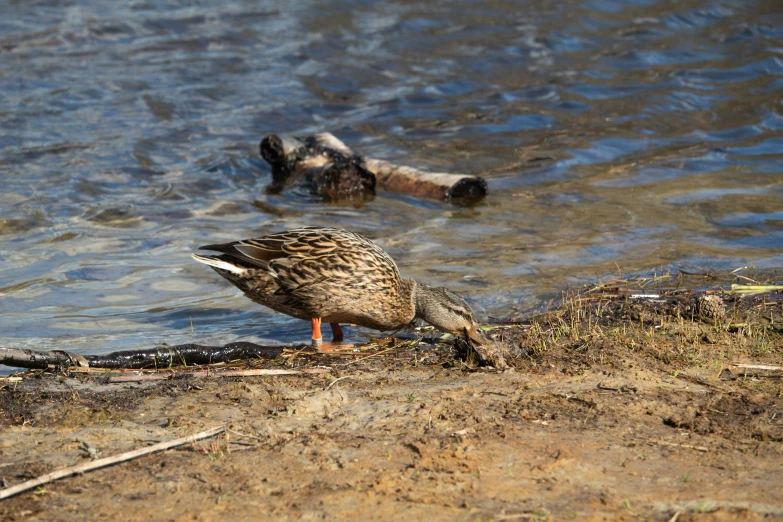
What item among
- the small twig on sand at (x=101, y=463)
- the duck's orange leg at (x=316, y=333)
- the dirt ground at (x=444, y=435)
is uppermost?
the small twig on sand at (x=101, y=463)

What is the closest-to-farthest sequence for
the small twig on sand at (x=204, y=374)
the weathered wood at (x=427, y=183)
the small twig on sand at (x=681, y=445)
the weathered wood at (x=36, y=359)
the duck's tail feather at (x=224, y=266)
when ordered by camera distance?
1. the small twig on sand at (x=681, y=445)
2. the small twig on sand at (x=204, y=374)
3. the weathered wood at (x=36, y=359)
4. the duck's tail feather at (x=224, y=266)
5. the weathered wood at (x=427, y=183)

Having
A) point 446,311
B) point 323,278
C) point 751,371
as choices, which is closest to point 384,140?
point 323,278

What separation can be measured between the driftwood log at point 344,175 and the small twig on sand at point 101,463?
676cm

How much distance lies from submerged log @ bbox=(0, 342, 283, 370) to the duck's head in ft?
3.25

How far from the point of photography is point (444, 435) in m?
4.46

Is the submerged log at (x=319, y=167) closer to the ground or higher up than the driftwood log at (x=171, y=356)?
higher up

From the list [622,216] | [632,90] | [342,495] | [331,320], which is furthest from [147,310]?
[632,90]

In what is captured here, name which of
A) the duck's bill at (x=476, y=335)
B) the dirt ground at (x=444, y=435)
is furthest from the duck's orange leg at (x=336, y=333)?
the duck's bill at (x=476, y=335)

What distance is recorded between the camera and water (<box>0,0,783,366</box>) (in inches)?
327

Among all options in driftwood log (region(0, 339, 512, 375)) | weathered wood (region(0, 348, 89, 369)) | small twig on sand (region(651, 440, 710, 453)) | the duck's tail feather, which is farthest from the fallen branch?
weathered wood (region(0, 348, 89, 369))

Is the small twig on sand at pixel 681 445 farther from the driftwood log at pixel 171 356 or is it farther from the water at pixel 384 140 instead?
the water at pixel 384 140

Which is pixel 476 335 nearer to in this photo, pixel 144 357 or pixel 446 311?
pixel 446 311

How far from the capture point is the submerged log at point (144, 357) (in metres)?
5.66

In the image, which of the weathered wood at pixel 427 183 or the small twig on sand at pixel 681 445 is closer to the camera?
the small twig on sand at pixel 681 445
